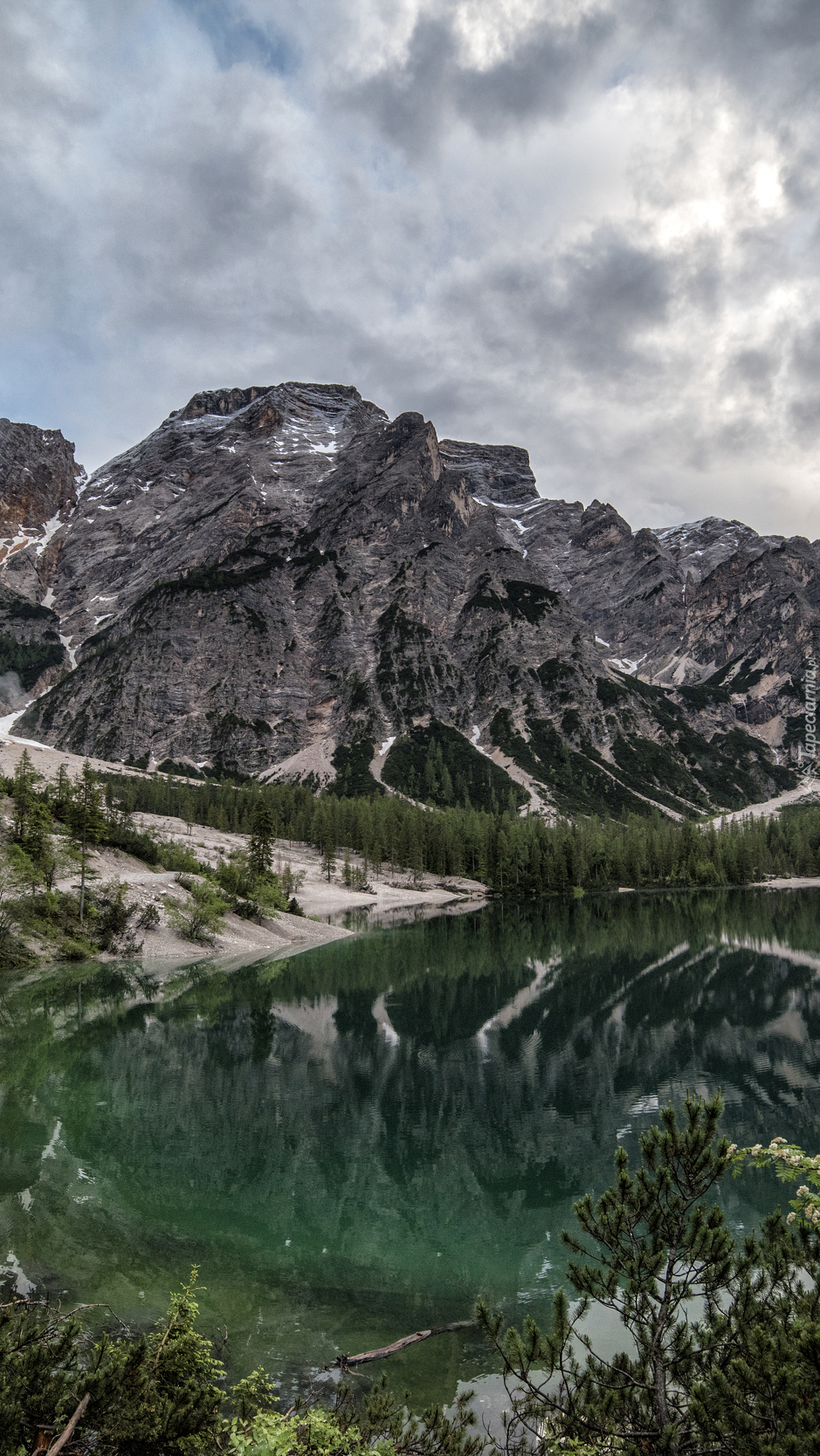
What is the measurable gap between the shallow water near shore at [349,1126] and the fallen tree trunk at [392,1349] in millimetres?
193

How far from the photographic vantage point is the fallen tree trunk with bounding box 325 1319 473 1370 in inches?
392

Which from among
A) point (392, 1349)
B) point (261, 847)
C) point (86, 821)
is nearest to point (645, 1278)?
point (392, 1349)

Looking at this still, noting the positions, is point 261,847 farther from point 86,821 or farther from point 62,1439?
point 62,1439

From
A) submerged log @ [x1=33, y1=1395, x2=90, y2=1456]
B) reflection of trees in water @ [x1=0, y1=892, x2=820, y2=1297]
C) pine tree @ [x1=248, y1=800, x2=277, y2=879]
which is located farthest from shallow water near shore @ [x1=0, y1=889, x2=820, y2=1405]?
pine tree @ [x1=248, y1=800, x2=277, y2=879]

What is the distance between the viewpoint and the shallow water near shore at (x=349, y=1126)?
44.2ft

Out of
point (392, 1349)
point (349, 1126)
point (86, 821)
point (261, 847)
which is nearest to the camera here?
point (392, 1349)

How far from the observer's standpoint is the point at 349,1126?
23109mm

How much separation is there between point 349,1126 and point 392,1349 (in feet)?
45.5

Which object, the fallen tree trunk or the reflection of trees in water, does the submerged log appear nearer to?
the fallen tree trunk

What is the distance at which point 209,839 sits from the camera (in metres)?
120

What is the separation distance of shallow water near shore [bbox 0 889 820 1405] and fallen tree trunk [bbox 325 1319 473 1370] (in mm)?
193

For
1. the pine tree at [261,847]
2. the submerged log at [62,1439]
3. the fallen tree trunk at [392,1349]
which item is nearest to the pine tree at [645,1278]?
the fallen tree trunk at [392,1349]

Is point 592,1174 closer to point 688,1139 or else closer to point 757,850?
point 688,1139

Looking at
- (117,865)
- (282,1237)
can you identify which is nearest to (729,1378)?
(282,1237)
